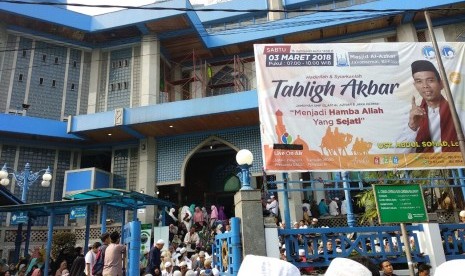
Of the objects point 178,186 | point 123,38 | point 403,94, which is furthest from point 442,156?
point 123,38

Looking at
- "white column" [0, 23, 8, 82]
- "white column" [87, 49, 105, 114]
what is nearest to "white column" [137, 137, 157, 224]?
"white column" [87, 49, 105, 114]

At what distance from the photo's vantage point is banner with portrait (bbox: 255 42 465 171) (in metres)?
7.33

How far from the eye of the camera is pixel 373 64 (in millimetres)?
7961

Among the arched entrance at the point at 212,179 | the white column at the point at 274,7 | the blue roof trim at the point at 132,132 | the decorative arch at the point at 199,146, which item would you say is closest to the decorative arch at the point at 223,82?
the arched entrance at the point at 212,179

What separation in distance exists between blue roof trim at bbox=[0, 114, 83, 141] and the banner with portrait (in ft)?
42.7

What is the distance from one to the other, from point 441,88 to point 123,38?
15911 mm

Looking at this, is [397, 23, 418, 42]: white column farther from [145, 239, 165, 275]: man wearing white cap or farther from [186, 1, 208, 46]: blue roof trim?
[145, 239, 165, 275]: man wearing white cap

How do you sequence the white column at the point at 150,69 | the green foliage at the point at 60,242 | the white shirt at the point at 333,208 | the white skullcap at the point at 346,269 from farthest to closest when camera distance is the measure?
the white column at the point at 150,69
the white shirt at the point at 333,208
the green foliage at the point at 60,242
the white skullcap at the point at 346,269

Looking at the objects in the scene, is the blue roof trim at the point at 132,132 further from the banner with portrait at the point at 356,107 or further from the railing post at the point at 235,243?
the railing post at the point at 235,243

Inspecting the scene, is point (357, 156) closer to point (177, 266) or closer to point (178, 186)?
point (177, 266)

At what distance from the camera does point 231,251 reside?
21.4ft

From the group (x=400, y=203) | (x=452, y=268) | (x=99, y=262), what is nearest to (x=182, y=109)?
(x=99, y=262)

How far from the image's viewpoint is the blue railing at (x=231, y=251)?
20.7ft

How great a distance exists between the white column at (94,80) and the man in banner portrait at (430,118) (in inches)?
615
